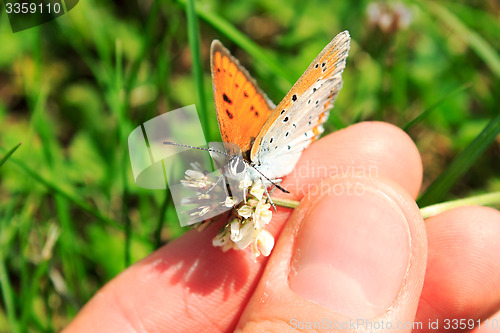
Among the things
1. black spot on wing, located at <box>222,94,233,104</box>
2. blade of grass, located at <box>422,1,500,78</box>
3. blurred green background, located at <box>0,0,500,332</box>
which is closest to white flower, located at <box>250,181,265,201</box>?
black spot on wing, located at <box>222,94,233,104</box>

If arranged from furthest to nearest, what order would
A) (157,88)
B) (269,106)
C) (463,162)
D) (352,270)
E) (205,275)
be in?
(157,88), (205,275), (269,106), (463,162), (352,270)

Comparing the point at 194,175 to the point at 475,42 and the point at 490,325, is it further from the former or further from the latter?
the point at 475,42

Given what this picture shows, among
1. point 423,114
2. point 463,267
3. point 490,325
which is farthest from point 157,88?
point 490,325

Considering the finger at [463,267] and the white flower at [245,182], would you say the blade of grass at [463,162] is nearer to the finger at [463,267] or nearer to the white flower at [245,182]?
the finger at [463,267]

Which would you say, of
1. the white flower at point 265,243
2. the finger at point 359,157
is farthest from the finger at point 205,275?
the white flower at point 265,243

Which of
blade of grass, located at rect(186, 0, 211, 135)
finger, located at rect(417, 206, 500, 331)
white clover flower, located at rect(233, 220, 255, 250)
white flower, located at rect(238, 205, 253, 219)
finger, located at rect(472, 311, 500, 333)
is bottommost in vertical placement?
finger, located at rect(472, 311, 500, 333)

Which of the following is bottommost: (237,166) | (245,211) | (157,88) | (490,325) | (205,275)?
(490,325)

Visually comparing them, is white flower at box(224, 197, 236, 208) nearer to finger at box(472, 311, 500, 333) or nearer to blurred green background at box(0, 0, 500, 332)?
blurred green background at box(0, 0, 500, 332)
